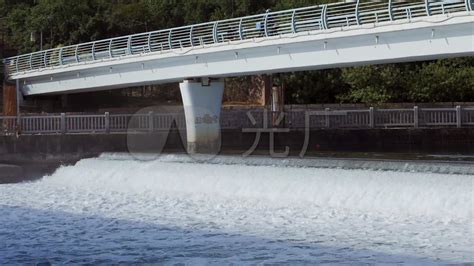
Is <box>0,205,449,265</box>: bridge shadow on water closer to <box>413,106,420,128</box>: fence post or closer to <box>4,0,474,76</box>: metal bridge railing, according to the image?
<box>4,0,474,76</box>: metal bridge railing

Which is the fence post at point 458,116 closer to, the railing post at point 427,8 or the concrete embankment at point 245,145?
the concrete embankment at point 245,145

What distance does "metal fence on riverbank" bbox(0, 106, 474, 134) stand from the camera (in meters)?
34.3

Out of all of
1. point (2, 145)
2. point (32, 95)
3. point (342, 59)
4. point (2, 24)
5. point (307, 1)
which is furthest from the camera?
point (2, 24)

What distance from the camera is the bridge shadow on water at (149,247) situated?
44.1ft

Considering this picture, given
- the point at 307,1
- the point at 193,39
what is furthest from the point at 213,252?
the point at 307,1

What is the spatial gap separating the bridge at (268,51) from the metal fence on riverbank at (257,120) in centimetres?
230

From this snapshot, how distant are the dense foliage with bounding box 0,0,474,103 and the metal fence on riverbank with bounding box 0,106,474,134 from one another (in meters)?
6.77

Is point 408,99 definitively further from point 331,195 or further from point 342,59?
point 331,195

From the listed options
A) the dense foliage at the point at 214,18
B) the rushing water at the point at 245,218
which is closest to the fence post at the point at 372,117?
the dense foliage at the point at 214,18

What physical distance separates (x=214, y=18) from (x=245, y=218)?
40566 mm

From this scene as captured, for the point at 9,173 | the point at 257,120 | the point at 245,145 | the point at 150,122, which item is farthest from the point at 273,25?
the point at 9,173

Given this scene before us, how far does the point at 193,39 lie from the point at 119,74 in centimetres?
561

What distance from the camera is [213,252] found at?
1413 cm

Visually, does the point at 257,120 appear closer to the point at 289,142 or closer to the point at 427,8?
the point at 289,142
